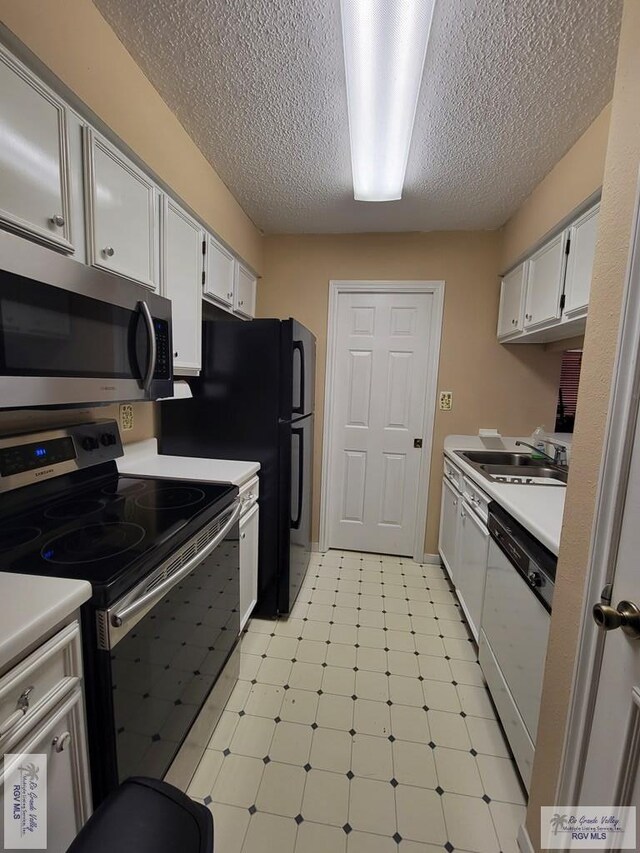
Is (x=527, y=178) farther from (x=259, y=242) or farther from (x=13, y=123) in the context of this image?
(x=13, y=123)

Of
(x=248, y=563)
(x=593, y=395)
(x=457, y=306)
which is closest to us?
(x=593, y=395)

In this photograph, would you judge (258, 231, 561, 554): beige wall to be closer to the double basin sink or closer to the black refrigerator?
the double basin sink

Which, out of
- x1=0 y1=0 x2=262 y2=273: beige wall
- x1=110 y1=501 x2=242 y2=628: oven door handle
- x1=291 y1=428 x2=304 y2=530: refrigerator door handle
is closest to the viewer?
x1=110 y1=501 x2=242 y2=628: oven door handle

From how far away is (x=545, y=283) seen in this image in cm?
201

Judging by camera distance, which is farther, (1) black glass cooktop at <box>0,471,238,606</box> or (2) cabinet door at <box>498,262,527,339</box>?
(2) cabinet door at <box>498,262,527,339</box>

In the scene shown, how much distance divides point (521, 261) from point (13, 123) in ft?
8.11

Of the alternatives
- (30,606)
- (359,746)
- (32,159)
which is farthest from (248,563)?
(32,159)

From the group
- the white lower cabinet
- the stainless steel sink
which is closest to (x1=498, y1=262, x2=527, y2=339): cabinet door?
the stainless steel sink

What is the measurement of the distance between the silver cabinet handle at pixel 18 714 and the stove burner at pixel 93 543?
29 centimetres

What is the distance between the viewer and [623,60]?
0.83 m

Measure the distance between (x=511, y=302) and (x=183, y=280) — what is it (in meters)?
2.04

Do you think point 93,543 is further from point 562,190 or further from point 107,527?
point 562,190

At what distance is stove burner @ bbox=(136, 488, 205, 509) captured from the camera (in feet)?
4.38

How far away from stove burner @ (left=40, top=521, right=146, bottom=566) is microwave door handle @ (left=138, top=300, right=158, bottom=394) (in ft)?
1.57
